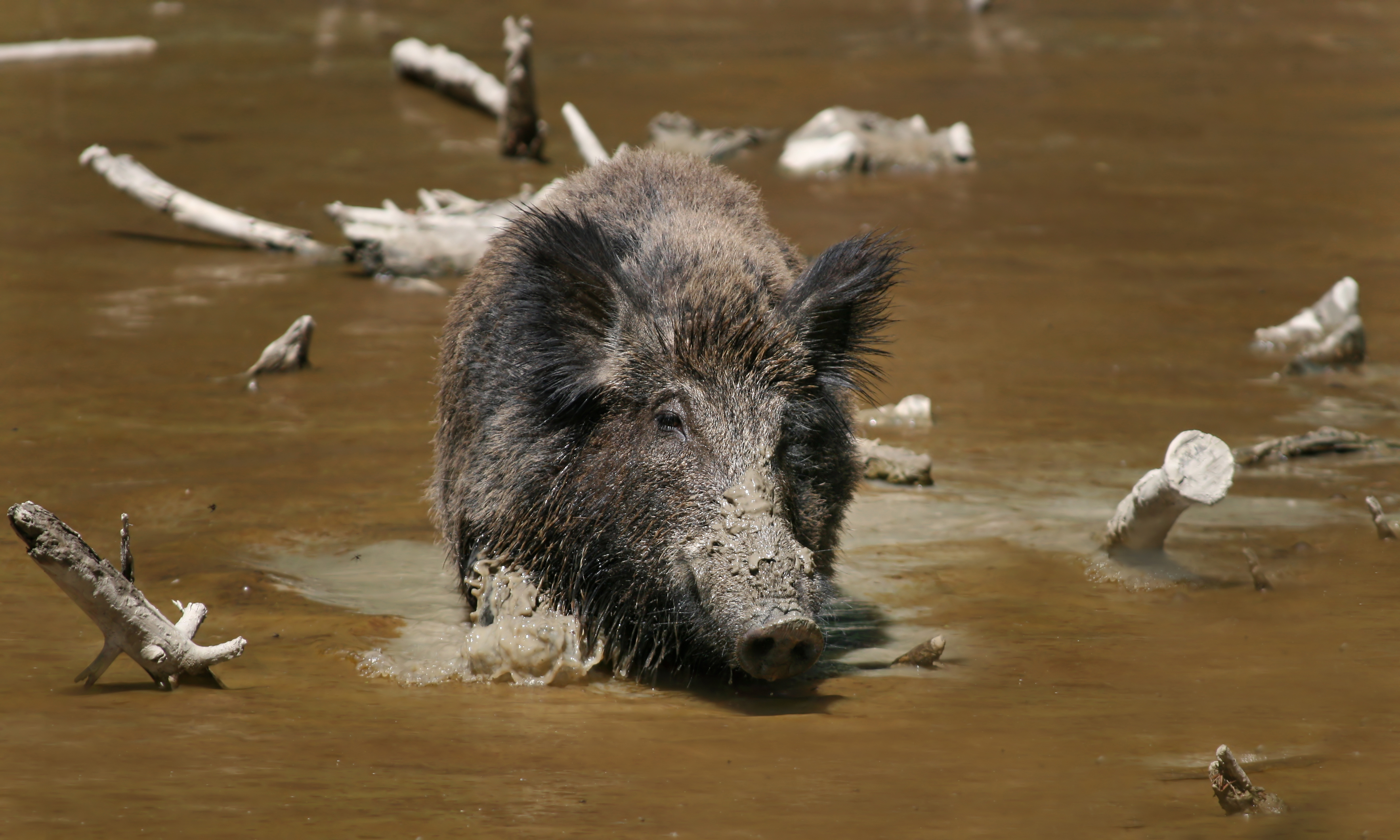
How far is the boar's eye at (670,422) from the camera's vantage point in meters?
5.48

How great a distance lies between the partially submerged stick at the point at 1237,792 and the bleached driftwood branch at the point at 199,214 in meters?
10.4

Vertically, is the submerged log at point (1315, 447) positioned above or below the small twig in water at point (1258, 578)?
below

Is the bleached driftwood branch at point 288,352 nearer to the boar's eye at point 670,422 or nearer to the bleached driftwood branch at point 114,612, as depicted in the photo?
the boar's eye at point 670,422

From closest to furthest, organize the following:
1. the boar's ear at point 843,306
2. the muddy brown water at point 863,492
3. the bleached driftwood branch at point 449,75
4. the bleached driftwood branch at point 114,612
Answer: the muddy brown water at point 863,492, the bleached driftwood branch at point 114,612, the boar's ear at point 843,306, the bleached driftwood branch at point 449,75

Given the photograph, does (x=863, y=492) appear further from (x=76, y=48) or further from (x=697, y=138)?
(x=76, y=48)

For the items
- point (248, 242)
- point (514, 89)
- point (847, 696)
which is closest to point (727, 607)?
point (847, 696)

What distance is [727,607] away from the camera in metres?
5.04

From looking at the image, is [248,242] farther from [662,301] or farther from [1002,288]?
[662,301]

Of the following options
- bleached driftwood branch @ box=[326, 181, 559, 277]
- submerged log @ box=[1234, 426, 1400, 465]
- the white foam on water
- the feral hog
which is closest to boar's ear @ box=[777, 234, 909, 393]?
the feral hog

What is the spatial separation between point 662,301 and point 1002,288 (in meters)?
7.05

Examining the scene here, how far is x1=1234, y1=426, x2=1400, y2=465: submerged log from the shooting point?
8102 mm

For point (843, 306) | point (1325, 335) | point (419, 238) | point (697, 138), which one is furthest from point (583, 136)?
point (843, 306)

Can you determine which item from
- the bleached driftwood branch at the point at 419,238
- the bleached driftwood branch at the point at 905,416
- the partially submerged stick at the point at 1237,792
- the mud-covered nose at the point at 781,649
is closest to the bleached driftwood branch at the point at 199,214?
the bleached driftwood branch at the point at 419,238

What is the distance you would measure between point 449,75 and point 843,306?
13718 millimetres
